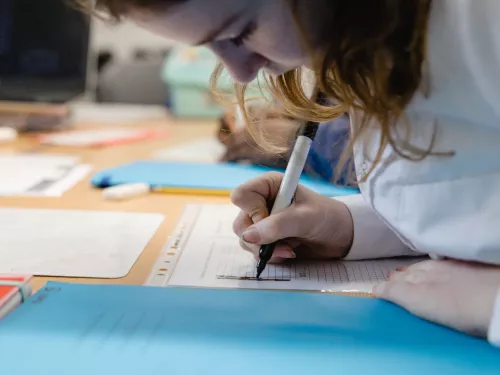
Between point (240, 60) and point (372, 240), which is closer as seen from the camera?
point (240, 60)

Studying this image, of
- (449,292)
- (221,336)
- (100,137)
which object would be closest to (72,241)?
(221,336)

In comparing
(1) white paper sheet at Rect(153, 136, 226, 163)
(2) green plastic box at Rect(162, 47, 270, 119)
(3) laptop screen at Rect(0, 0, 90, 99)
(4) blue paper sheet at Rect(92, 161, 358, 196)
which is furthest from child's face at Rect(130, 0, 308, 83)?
(2) green plastic box at Rect(162, 47, 270, 119)

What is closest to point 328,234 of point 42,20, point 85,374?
point 85,374

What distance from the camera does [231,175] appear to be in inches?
39.9

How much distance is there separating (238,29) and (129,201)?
445 millimetres

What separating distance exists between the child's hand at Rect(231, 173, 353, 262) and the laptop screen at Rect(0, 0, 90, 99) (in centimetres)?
107

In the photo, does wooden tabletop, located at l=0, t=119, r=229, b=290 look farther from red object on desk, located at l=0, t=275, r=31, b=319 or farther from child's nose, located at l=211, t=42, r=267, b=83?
child's nose, located at l=211, t=42, r=267, b=83

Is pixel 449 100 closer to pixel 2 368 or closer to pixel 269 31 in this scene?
pixel 269 31

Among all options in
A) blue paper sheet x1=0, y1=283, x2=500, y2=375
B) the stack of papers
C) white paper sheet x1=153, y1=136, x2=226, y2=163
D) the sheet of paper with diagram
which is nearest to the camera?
blue paper sheet x1=0, y1=283, x2=500, y2=375

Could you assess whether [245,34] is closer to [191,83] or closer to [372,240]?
[372,240]

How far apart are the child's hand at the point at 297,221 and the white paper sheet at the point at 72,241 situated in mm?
114

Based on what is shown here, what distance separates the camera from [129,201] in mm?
856

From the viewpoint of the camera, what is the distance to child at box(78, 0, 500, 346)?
17.7 inches

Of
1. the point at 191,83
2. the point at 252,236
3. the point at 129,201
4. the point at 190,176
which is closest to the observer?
the point at 252,236
